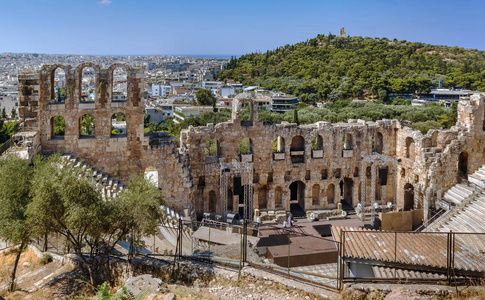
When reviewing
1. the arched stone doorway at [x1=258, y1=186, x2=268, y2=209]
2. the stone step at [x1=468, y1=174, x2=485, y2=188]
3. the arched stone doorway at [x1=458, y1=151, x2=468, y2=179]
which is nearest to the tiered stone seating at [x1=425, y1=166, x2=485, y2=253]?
the stone step at [x1=468, y1=174, x2=485, y2=188]

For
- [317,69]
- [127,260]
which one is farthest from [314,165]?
[317,69]

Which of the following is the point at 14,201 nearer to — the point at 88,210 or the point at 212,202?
the point at 88,210

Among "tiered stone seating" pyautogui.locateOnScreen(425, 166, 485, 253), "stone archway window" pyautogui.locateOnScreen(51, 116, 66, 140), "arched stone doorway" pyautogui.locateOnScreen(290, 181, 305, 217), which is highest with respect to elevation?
"stone archway window" pyautogui.locateOnScreen(51, 116, 66, 140)

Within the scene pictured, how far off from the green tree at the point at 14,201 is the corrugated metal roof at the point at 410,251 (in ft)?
32.6

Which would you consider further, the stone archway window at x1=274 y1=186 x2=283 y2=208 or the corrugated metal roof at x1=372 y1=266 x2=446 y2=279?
the stone archway window at x1=274 y1=186 x2=283 y2=208

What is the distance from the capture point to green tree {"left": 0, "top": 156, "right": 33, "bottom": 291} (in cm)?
1257

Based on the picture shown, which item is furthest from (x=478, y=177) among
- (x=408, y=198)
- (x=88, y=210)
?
(x=88, y=210)

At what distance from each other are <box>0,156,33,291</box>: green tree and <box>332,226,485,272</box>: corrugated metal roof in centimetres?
994

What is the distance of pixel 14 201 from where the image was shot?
1308cm

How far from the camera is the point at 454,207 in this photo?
24891mm

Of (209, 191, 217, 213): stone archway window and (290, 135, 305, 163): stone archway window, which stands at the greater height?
(290, 135, 305, 163): stone archway window

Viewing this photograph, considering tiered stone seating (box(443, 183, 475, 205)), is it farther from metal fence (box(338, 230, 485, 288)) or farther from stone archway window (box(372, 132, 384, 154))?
metal fence (box(338, 230, 485, 288))

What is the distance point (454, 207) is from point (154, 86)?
138 meters

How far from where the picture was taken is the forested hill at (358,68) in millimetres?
87438
